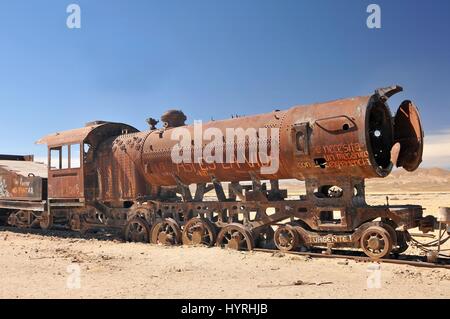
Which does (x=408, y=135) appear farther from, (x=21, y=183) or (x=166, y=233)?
(x=21, y=183)

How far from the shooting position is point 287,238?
1009 centimetres

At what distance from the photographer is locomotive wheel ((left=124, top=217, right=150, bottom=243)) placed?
1312cm

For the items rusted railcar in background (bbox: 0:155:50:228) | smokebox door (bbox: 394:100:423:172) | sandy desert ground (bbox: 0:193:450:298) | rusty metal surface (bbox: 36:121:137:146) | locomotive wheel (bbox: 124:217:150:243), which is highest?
rusty metal surface (bbox: 36:121:137:146)

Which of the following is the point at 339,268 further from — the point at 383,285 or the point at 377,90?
the point at 377,90

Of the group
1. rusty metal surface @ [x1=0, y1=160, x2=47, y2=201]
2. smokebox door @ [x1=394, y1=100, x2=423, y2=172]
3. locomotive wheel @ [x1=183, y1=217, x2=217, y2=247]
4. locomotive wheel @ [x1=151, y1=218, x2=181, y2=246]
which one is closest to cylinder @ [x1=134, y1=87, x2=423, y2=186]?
smokebox door @ [x1=394, y1=100, x2=423, y2=172]

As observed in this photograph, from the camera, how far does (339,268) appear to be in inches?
333

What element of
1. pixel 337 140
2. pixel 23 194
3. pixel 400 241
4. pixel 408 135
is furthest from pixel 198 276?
pixel 23 194

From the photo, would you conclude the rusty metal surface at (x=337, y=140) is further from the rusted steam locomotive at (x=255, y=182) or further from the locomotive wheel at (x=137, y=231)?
the locomotive wheel at (x=137, y=231)

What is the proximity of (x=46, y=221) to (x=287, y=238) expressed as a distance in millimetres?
10280

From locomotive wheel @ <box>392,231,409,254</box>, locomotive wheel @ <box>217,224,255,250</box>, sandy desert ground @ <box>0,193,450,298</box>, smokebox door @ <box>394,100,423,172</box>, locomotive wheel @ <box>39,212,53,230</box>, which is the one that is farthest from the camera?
locomotive wheel @ <box>39,212,53,230</box>

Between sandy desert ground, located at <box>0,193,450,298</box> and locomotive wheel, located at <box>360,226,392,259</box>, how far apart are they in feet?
1.08

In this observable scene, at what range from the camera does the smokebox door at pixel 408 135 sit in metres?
9.37

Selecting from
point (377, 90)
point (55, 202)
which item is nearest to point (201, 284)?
point (377, 90)

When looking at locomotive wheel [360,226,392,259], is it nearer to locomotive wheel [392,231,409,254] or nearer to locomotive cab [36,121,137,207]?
locomotive wheel [392,231,409,254]
